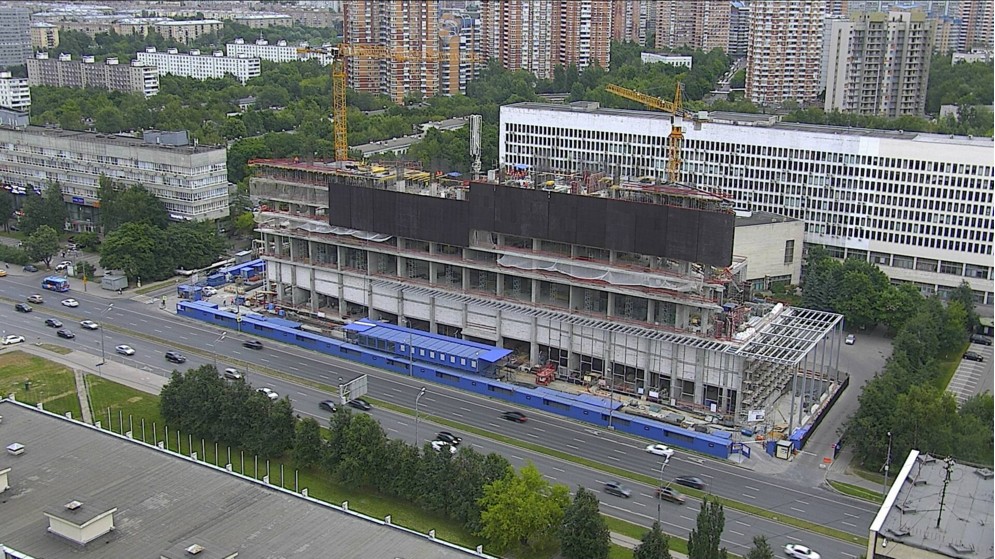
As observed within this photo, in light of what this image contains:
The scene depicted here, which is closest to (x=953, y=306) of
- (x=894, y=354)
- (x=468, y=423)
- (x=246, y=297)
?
(x=894, y=354)

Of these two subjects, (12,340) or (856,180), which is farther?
(856,180)

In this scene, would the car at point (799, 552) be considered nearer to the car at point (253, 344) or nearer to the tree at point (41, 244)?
the car at point (253, 344)

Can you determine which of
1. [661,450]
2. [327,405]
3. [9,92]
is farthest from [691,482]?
[9,92]

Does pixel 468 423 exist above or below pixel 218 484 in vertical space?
below

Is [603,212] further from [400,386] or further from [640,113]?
[640,113]

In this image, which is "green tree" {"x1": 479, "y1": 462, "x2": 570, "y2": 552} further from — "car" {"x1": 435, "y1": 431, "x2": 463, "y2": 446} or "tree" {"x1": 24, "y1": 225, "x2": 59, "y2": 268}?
"tree" {"x1": 24, "y1": 225, "x2": 59, "y2": 268}

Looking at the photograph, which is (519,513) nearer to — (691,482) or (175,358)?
(691,482)
